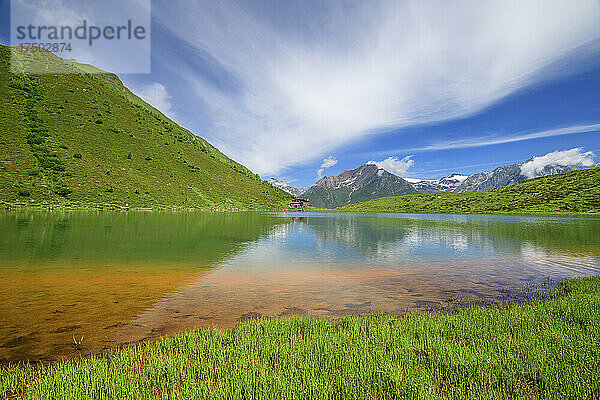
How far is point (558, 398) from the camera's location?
221 inches

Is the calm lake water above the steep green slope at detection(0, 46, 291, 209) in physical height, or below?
below

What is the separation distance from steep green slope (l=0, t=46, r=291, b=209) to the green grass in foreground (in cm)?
8862

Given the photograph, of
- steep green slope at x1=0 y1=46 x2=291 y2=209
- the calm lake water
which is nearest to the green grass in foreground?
the calm lake water

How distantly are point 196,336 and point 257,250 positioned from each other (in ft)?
71.6

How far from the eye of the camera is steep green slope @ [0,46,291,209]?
252ft

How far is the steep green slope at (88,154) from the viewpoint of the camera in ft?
252

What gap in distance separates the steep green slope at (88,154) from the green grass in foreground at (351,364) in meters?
88.6

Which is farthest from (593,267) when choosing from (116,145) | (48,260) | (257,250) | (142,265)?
(116,145)

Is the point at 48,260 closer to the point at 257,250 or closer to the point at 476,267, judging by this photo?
the point at 257,250

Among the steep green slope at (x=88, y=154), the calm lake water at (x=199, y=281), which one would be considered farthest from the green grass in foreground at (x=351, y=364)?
the steep green slope at (x=88, y=154)

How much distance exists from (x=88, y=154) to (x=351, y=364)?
127959mm

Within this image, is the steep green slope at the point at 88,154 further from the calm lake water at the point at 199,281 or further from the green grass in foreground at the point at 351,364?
the green grass in foreground at the point at 351,364

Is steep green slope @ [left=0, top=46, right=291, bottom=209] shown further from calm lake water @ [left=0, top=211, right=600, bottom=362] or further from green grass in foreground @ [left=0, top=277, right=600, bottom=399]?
green grass in foreground @ [left=0, top=277, right=600, bottom=399]

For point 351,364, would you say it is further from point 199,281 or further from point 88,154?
point 88,154
